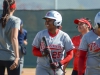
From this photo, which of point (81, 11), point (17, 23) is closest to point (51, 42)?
point (17, 23)

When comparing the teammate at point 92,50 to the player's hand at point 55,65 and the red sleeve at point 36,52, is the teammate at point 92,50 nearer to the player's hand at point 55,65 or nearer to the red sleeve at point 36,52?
the player's hand at point 55,65

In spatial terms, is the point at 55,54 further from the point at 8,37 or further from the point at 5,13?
the point at 5,13

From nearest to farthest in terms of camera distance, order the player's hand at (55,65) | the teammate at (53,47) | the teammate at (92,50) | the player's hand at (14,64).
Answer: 1. the teammate at (92,50)
2. the player's hand at (14,64)
3. the player's hand at (55,65)
4. the teammate at (53,47)

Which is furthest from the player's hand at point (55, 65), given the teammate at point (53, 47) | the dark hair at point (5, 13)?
the dark hair at point (5, 13)

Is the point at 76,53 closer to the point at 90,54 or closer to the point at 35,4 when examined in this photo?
the point at 90,54

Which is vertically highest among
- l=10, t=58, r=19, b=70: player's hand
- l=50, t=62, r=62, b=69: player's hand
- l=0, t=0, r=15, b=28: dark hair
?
l=0, t=0, r=15, b=28: dark hair

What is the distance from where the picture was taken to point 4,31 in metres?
6.81

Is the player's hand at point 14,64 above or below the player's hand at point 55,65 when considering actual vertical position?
above

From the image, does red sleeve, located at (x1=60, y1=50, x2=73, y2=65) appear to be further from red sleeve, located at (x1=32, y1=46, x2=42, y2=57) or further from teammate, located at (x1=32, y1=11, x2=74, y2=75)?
red sleeve, located at (x1=32, y1=46, x2=42, y2=57)

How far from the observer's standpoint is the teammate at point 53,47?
23.5ft

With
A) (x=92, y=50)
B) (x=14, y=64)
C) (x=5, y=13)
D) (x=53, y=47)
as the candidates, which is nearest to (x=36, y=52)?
(x=53, y=47)

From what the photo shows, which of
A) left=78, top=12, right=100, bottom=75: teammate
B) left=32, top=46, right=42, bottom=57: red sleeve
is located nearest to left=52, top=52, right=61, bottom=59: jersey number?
left=32, top=46, right=42, bottom=57: red sleeve

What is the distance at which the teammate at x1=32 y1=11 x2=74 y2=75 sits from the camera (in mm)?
7164

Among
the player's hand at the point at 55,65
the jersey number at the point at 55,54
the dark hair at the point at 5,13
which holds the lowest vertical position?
the player's hand at the point at 55,65
